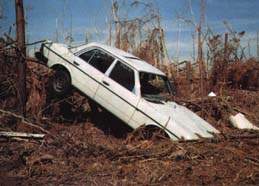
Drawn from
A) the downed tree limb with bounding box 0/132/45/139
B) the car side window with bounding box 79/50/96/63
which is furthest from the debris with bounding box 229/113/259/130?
the downed tree limb with bounding box 0/132/45/139

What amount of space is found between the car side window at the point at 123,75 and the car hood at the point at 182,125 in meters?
0.75

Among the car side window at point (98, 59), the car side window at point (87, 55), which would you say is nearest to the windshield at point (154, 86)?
the car side window at point (98, 59)

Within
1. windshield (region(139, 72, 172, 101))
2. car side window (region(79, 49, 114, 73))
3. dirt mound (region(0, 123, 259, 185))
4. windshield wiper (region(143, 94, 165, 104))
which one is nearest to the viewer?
dirt mound (region(0, 123, 259, 185))

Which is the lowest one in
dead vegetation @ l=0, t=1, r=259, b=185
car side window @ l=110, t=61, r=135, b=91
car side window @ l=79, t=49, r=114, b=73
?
dead vegetation @ l=0, t=1, r=259, b=185

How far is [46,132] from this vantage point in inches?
311

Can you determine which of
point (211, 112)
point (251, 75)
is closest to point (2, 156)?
point (211, 112)

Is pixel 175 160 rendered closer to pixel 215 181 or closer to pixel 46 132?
pixel 215 181

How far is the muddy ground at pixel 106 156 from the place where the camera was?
608cm

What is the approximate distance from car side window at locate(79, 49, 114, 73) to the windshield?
33.4 inches

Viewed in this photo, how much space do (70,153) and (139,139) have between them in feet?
5.96

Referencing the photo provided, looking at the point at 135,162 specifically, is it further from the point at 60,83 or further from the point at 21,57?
the point at 21,57

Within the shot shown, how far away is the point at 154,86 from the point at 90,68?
1.54m

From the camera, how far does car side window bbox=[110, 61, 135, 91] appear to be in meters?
8.91

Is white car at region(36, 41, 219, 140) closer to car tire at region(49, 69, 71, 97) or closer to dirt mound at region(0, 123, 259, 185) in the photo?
car tire at region(49, 69, 71, 97)
